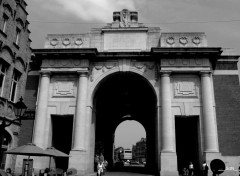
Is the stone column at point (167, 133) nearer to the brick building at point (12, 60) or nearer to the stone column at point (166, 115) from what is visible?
the stone column at point (166, 115)

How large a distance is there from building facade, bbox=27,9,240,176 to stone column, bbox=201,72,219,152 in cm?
8

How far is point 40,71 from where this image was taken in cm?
2388

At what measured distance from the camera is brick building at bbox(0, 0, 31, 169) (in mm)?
19938

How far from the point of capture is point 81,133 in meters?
22.0

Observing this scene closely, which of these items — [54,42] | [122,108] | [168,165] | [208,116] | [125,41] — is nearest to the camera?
[168,165]

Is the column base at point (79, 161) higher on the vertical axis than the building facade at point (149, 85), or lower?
lower

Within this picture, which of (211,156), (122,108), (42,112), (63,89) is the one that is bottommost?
(211,156)

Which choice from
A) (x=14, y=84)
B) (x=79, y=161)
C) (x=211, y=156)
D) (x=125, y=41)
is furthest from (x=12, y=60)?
(x=211, y=156)

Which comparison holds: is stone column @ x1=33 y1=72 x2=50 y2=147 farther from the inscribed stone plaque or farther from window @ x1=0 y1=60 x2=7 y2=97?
the inscribed stone plaque

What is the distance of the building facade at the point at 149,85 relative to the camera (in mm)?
21656

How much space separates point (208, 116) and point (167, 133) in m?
3.70

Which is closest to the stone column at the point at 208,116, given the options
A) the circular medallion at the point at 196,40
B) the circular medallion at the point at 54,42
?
the circular medallion at the point at 196,40

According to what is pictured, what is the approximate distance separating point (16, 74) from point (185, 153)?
1734 cm

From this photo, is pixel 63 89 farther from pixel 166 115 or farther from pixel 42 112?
pixel 166 115
